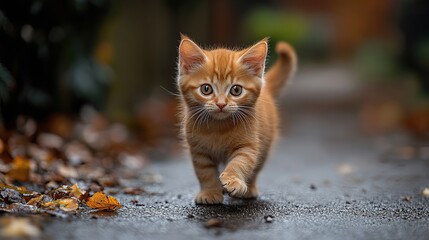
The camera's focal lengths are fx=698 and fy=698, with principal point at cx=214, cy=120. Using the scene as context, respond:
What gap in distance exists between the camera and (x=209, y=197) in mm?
4227

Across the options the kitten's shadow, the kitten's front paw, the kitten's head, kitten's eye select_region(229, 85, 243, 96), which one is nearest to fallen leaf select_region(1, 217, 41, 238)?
the kitten's shadow

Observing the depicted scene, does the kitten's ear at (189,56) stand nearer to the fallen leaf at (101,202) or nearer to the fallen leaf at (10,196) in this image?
the fallen leaf at (101,202)

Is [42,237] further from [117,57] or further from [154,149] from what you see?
[117,57]

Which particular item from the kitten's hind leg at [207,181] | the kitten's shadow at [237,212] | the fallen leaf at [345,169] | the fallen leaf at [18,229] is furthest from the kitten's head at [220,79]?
the fallen leaf at [345,169]

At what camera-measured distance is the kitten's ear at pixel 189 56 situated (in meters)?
4.33

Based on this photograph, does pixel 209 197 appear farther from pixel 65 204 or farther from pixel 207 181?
pixel 65 204

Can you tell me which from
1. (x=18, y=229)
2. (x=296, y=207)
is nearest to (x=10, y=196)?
(x=18, y=229)

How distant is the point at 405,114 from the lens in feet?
38.6

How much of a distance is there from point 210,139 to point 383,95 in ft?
38.4

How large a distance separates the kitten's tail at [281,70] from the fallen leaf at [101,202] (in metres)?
1.84

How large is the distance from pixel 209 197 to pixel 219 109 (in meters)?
0.55

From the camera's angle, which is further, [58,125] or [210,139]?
[58,125]

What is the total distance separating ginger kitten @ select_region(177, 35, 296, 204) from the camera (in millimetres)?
4207

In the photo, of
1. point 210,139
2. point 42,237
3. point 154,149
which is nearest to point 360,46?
point 154,149
